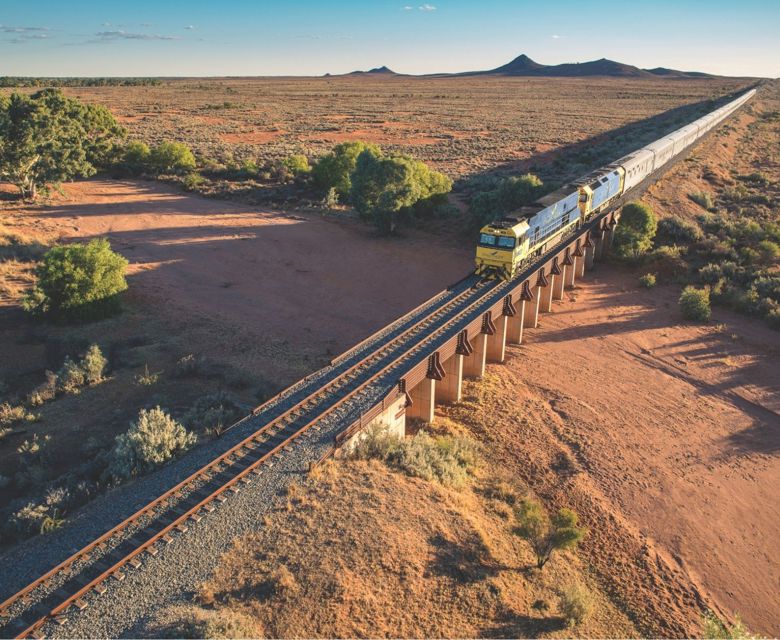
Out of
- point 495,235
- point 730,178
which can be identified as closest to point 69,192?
point 495,235

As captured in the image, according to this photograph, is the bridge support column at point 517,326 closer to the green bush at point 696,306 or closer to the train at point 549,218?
the train at point 549,218

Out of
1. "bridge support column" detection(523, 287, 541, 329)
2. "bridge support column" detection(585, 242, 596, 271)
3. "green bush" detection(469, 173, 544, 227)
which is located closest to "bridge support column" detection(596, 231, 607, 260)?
"bridge support column" detection(585, 242, 596, 271)

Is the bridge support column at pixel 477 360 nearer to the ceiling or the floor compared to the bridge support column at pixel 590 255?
nearer to the floor

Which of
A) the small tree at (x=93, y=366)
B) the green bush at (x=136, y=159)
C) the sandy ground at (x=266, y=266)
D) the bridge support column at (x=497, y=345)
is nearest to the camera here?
the small tree at (x=93, y=366)

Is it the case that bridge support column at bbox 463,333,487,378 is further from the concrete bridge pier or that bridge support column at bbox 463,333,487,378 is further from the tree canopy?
the tree canopy

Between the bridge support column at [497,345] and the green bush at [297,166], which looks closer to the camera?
the bridge support column at [497,345]

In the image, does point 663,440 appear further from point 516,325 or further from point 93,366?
point 93,366

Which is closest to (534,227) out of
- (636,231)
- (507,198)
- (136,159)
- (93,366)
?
(636,231)

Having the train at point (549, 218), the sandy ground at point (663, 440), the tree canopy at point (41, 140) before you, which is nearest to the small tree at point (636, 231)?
the train at point (549, 218)
